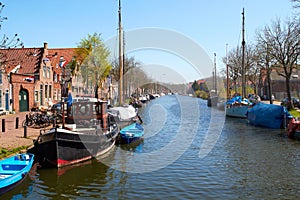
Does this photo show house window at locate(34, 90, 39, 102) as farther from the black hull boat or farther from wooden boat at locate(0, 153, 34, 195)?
wooden boat at locate(0, 153, 34, 195)

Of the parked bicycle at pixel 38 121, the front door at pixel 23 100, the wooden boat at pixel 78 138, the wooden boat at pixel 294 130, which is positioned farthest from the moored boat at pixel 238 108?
the front door at pixel 23 100

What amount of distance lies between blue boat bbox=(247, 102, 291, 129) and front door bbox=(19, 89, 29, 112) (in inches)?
961

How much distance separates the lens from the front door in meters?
35.9

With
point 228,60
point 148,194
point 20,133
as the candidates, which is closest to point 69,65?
point 20,133

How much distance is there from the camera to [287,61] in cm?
3441

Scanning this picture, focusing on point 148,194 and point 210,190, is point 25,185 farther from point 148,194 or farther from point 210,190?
point 210,190

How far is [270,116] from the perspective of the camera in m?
27.4

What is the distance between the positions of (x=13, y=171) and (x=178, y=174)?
620 cm

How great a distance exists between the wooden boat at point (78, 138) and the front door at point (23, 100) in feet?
68.1

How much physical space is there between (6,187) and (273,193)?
8662 mm

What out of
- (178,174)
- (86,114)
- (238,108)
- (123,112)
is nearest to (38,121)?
(123,112)

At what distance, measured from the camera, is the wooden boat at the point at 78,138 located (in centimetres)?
1336

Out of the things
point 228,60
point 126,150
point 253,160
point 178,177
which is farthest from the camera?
point 228,60

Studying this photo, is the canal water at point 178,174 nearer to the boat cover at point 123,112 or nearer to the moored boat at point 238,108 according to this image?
the boat cover at point 123,112
